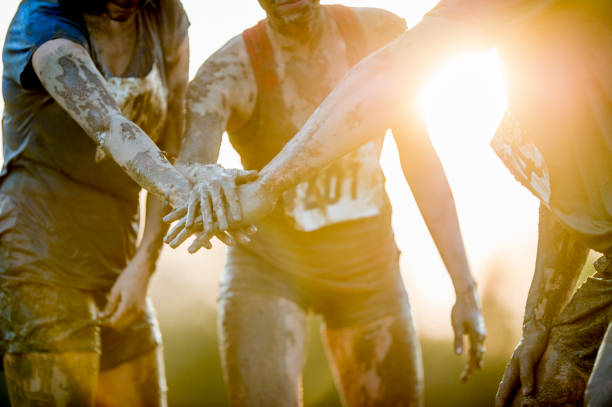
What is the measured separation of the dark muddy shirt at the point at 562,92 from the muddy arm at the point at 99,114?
1.00 m


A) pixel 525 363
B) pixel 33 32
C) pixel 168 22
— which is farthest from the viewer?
pixel 168 22

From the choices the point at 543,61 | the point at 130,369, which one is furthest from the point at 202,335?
the point at 543,61

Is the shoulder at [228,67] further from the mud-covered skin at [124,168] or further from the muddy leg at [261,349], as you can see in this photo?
the muddy leg at [261,349]

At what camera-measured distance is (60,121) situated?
9.05 feet

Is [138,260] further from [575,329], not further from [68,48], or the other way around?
[575,329]

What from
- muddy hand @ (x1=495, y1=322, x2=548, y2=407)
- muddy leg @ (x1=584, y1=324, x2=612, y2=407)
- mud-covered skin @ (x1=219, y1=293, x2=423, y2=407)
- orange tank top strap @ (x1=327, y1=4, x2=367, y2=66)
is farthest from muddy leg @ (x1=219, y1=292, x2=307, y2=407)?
muddy leg @ (x1=584, y1=324, x2=612, y2=407)

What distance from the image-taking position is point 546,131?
2.07 m

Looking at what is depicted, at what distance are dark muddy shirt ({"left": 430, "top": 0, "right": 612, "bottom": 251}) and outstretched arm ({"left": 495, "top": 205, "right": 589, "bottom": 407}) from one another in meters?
0.15

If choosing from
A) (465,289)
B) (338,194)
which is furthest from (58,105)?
(465,289)

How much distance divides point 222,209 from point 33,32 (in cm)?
95

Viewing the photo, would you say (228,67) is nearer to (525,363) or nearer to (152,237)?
(152,237)

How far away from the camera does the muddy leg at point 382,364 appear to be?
291 centimetres

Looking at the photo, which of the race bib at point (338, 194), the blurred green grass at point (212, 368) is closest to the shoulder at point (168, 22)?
the race bib at point (338, 194)

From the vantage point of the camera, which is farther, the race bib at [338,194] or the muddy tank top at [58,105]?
the race bib at [338,194]
